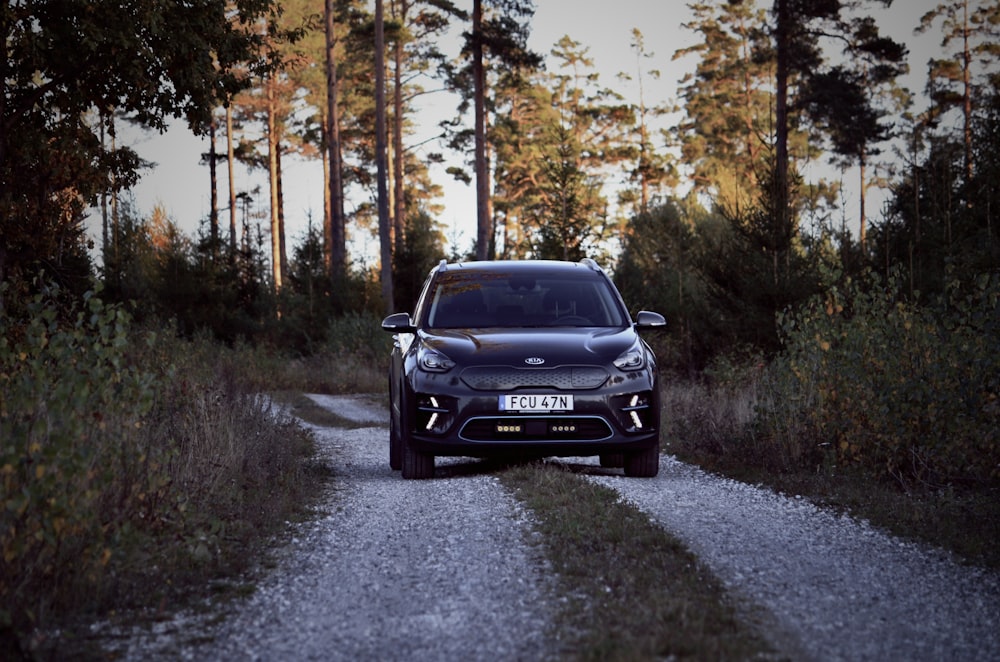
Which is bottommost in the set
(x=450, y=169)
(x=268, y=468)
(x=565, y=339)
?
(x=268, y=468)

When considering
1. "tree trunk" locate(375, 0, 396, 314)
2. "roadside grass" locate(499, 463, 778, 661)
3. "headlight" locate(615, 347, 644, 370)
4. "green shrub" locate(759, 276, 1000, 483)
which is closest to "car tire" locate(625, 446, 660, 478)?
"headlight" locate(615, 347, 644, 370)

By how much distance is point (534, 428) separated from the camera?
976 centimetres

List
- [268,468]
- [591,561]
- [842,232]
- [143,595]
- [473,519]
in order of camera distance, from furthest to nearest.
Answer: [842,232] < [268,468] < [473,519] < [591,561] < [143,595]

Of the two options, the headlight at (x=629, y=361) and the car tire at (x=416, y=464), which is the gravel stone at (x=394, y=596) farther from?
the headlight at (x=629, y=361)

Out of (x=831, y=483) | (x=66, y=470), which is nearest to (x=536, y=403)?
(x=831, y=483)

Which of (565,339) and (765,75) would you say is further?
(765,75)

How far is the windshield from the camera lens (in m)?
10.8

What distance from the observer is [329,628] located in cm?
523

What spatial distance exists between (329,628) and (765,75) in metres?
56.7

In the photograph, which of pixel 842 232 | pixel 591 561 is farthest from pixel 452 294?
pixel 842 232

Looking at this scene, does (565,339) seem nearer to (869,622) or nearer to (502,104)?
(869,622)

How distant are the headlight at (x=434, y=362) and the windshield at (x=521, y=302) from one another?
2.61 feet

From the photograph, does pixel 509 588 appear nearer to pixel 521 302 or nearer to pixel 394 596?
pixel 394 596

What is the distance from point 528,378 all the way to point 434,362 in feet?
2.66
